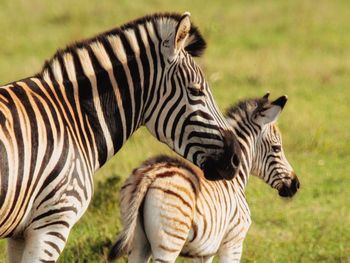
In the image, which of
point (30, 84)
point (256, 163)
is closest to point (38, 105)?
point (30, 84)

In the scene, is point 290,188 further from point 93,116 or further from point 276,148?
point 93,116

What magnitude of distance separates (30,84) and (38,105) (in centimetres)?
20

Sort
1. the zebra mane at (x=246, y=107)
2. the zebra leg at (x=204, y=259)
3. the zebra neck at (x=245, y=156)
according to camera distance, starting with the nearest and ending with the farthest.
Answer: the zebra leg at (x=204, y=259)
the zebra neck at (x=245, y=156)
the zebra mane at (x=246, y=107)

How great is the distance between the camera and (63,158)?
6.16 metres

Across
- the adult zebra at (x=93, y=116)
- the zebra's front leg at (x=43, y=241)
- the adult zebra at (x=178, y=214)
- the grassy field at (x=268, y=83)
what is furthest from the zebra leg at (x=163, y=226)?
the grassy field at (x=268, y=83)

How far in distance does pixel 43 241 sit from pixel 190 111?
1.34 meters

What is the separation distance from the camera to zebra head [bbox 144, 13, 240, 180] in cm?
663

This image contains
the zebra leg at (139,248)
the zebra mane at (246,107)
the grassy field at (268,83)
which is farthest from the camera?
the grassy field at (268,83)

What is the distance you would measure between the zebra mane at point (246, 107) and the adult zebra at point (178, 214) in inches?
7.6

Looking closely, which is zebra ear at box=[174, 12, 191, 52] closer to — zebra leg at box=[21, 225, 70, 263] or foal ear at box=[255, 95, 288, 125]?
zebra leg at box=[21, 225, 70, 263]

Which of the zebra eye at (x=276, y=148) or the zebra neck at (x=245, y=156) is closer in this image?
the zebra neck at (x=245, y=156)

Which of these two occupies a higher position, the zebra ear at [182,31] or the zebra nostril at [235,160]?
the zebra ear at [182,31]

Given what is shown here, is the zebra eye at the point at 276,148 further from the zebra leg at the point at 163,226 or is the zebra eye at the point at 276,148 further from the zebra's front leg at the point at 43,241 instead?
the zebra's front leg at the point at 43,241

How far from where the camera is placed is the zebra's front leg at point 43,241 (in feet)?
20.0
